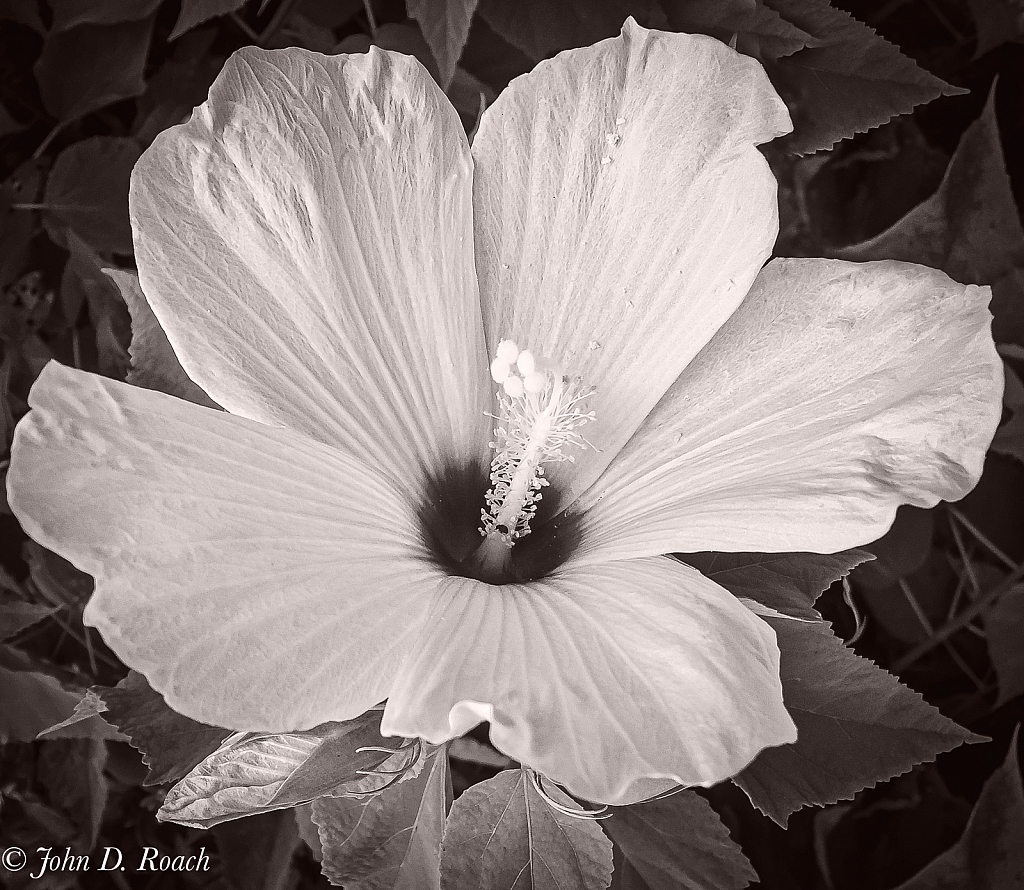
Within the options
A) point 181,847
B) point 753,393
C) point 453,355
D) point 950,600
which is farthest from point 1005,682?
point 181,847

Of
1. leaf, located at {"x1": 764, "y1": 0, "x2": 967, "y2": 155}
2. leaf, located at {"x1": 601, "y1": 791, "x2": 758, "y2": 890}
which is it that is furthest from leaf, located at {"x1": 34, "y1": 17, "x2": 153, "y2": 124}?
leaf, located at {"x1": 601, "y1": 791, "x2": 758, "y2": 890}

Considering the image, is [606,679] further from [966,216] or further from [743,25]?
[966,216]

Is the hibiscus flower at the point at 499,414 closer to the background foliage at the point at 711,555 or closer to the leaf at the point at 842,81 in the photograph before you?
the background foliage at the point at 711,555

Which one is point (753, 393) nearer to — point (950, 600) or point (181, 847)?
point (950, 600)

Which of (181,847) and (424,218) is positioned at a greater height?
(424,218)

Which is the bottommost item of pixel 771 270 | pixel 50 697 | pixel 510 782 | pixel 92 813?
pixel 92 813

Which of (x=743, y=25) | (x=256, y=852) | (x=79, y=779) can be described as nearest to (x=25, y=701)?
(x=79, y=779)

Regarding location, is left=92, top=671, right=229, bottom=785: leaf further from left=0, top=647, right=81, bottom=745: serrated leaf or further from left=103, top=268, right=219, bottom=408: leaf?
left=0, top=647, right=81, bottom=745: serrated leaf
